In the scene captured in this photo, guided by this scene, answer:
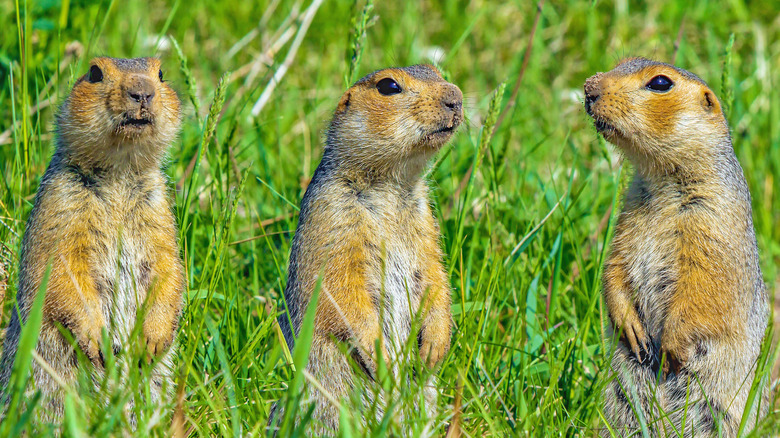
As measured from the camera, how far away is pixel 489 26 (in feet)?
30.0

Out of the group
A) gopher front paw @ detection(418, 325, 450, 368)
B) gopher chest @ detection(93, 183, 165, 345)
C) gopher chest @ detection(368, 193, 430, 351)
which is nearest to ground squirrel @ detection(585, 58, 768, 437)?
gopher front paw @ detection(418, 325, 450, 368)

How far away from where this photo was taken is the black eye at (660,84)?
429cm

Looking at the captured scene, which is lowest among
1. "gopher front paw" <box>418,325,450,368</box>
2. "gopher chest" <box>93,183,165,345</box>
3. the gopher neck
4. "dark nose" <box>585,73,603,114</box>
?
"gopher front paw" <box>418,325,450,368</box>

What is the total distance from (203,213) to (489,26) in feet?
14.9

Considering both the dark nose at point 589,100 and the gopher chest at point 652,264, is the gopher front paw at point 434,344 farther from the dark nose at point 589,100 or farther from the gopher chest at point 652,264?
the dark nose at point 589,100

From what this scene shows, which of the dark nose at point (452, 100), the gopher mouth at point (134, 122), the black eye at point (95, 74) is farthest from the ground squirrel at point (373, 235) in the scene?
the black eye at point (95, 74)

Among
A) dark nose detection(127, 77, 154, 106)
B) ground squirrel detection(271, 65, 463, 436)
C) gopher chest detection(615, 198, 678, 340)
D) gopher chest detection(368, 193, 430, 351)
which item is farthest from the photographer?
gopher chest detection(615, 198, 678, 340)

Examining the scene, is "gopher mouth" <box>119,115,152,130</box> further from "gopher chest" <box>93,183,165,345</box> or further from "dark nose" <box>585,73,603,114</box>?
"dark nose" <box>585,73,603,114</box>

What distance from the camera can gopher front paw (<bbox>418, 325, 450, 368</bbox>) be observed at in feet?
13.8

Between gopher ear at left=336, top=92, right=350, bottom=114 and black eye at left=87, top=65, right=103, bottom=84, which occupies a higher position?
black eye at left=87, top=65, right=103, bottom=84

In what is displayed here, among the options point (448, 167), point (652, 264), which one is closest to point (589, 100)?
point (652, 264)

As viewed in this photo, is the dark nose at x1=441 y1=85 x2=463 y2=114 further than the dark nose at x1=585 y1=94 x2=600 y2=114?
No

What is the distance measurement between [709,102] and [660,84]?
313 millimetres

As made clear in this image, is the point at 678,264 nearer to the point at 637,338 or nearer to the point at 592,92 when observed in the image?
the point at 637,338
